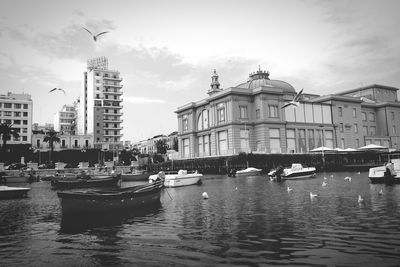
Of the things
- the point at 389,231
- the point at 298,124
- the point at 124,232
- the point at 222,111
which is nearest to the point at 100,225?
the point at 124,232

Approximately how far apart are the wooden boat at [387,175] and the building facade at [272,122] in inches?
1660

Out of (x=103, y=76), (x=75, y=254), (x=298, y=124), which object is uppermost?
(x=103, y=76)

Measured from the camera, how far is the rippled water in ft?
32.1

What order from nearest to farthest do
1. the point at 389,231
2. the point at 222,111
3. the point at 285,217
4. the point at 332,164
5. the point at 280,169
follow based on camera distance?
the point at 389,231 → the point at 285,217 → the point at 280,169 → the point at 332,164 → the point at 222,111

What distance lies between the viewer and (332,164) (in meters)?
65.3

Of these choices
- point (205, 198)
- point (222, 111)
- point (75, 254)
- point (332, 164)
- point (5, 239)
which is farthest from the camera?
point (222, 111)

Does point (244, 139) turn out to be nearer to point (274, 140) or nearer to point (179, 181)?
point (274, 140)

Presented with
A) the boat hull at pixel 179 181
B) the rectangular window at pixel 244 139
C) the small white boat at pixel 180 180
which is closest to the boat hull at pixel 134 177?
the small white boat at pixel 180 180

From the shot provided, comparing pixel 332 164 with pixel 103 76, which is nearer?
pixel 332 164

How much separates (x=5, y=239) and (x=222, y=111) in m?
70.0

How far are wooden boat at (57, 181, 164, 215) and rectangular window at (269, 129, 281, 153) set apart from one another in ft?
194

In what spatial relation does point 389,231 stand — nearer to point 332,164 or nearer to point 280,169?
point 280,169

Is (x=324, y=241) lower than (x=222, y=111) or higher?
lower

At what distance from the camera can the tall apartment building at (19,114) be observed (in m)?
108
